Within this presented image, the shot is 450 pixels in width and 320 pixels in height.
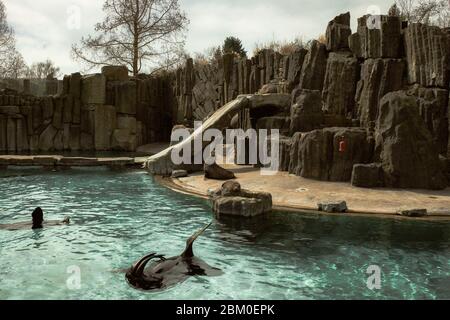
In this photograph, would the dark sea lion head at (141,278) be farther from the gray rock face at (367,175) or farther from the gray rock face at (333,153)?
the gray rock face at (333,153)

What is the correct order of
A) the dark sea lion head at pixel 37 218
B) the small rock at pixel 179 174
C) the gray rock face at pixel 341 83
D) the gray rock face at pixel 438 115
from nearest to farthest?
the dark sea lion head at pixel 37 218 → the gray rock face at pixel 438 115 → the small rock at pixel 179 174 → the gray rock face at pixel 341 83

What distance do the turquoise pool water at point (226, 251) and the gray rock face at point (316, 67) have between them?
759cm

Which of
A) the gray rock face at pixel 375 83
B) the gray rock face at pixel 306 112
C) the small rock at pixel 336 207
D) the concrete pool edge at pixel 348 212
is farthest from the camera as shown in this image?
the gray rock face at pixel 375 83

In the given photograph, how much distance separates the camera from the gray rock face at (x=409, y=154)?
11.2m

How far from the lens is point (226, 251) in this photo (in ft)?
23.9

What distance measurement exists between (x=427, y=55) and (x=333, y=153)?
4640 mm

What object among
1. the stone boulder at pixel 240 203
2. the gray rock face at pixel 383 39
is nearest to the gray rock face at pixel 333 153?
the stone boulder at pixel 240 203

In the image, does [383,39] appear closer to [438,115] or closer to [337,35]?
[337,35]

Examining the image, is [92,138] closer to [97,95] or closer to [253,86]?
[97,95]

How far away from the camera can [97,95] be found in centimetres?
2439

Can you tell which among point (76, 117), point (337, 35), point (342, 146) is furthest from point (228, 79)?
point (342, 146)

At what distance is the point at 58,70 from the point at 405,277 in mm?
51192

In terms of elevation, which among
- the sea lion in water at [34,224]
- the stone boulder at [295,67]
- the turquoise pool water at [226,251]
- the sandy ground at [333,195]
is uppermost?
the stone boulder at [295,67]

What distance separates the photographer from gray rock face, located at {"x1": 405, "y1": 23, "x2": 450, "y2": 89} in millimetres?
13268
